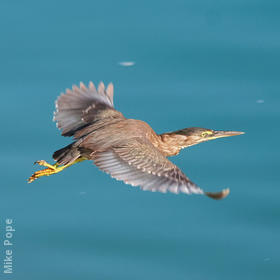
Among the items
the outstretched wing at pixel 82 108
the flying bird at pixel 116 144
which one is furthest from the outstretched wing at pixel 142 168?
the outstretched wing at pixel 82 108

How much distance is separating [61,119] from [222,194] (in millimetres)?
2795

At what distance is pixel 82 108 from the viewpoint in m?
8.37

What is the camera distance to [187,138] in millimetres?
8141

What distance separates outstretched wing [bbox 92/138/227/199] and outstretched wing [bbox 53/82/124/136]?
2.91ft

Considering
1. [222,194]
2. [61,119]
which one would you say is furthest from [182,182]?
[61,119]

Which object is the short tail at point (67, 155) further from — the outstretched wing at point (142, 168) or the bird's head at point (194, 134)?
the bird's head at point (194, 134)

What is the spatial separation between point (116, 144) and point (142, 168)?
1.50ft

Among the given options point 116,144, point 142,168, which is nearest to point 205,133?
point 116,144

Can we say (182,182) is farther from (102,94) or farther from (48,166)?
(102,94)

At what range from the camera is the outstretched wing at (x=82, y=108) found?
8109 mm

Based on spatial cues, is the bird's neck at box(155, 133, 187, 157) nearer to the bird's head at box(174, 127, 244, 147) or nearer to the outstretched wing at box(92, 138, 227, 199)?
the bird's head at box(174, 127, 244, 147)

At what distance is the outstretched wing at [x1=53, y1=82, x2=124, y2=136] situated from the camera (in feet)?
26.6

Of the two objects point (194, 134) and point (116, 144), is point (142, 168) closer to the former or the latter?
point (116, 144)

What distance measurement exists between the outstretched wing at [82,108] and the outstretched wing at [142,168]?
2.91 ft
